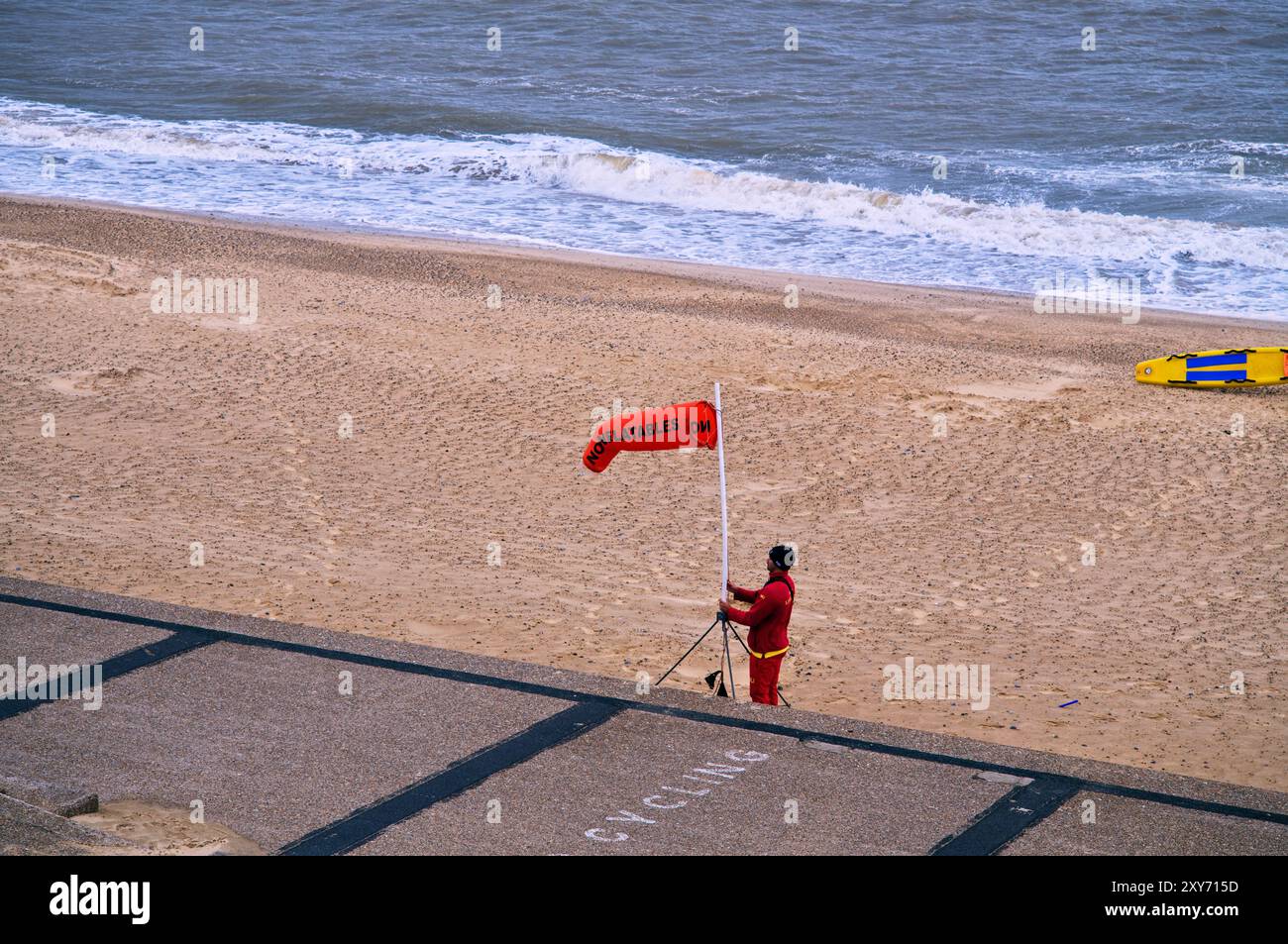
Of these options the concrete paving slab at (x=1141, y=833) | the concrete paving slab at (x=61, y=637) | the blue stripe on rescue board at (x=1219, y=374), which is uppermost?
the blue stripe on rescue board at (x=1219, y=374)

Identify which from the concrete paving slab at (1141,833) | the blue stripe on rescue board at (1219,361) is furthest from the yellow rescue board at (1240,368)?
the concrete paving slab at (1141,833)

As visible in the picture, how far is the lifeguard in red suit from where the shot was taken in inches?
346

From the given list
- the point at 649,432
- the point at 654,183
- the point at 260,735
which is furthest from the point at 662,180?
the point at 260,735

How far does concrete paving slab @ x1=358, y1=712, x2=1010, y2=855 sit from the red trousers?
2.71ft

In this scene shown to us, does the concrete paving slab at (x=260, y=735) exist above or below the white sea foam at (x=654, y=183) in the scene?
below

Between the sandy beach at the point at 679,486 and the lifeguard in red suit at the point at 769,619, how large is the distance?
0.92m

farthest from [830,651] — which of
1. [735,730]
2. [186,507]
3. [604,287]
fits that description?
[604,287]

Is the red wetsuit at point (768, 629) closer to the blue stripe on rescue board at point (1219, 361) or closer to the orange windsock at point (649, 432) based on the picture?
the orange windsock at point (649, 432)

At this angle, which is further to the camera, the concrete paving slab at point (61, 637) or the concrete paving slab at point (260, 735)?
the concrete paving slab at point (61, 637)

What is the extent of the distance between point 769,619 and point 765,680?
43cm

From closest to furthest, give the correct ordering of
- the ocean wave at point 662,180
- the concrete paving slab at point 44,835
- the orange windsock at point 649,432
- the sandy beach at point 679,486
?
the concrete paving slab at point 44,835, the orange windsock at point 649,432, the sandy beach at point 679,486, the ocean wave at point 662,180

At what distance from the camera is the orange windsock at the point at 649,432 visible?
30.9ft

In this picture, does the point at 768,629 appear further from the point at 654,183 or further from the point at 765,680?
the point at 654,183

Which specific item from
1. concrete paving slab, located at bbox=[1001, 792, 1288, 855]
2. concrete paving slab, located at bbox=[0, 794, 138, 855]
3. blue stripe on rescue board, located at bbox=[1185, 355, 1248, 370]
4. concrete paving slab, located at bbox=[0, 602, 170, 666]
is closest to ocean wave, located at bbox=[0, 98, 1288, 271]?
blue stripe on rescue board, located at bbox=[1185, 355, 1248, 370]
